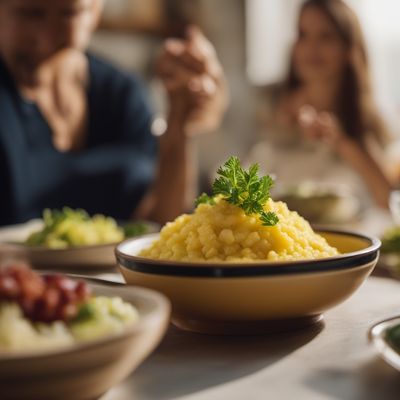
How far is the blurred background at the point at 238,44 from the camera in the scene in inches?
176

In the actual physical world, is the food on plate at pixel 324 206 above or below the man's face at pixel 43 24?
below

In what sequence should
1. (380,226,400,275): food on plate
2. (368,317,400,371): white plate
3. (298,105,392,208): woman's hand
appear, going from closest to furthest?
(368,317,400,371): white plate, (380,226,400,275): food on plate, (298,105,392,208): woman's hand

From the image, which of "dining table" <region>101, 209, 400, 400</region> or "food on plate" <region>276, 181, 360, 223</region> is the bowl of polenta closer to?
"dining table" <region>101, 209, 400, 400</region>

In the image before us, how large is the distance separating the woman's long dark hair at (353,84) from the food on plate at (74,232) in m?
2.54

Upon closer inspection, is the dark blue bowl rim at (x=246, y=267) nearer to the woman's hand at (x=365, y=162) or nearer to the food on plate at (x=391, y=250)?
the food on plate at (x=391, y=250)

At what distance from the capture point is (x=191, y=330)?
93 cm

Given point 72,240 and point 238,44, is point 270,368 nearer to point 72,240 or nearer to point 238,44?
point 72,240

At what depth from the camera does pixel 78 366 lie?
0.58 meters

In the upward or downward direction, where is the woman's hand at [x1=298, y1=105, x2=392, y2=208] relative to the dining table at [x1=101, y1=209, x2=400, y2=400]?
downward

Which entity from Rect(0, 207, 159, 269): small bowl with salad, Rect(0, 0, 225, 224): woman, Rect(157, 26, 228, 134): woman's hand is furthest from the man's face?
Rect(0, 207, 159, 269): small bowl with salad

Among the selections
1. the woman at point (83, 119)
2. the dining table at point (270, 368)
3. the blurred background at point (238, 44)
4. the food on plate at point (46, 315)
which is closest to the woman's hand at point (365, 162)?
the blurred background at point (238, 44)

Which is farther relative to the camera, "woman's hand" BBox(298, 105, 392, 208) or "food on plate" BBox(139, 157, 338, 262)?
"woman's hand" BBox(298, 105, 392, 208)

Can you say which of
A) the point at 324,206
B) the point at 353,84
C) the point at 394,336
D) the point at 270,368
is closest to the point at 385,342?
the point at 394,336

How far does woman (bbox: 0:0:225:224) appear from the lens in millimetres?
2318
